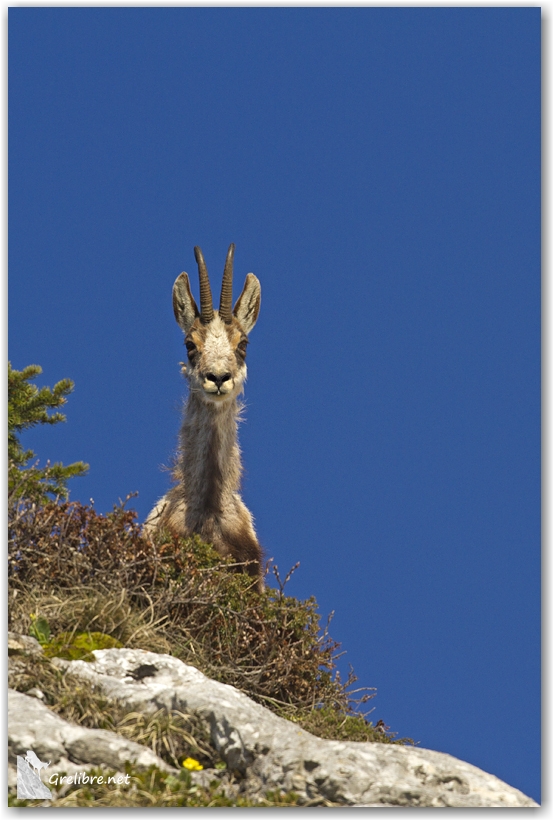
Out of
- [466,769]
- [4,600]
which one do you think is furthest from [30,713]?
[466,769]

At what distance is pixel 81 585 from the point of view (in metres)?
8.56

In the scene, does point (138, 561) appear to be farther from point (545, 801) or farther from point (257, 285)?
point (257, 285)

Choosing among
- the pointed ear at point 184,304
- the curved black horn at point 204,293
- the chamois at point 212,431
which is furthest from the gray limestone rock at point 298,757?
the pointed ear at point 184,304

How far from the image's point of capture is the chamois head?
38.0ft

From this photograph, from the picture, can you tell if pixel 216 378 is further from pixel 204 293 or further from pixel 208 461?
pixel 204 293

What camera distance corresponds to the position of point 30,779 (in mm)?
6449

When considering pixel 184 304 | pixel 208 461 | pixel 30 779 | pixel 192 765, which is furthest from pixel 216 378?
pixel 30 779

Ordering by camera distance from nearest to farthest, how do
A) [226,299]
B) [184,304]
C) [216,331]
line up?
1. [216,331]
2. [226,299]
3. [184,304]

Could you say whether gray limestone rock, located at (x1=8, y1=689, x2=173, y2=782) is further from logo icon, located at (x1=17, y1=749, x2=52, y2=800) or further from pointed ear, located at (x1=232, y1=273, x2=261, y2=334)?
pointed ear, located at (x1=232, y1=273, x2=261, y2=334)

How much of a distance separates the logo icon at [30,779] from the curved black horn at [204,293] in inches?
257

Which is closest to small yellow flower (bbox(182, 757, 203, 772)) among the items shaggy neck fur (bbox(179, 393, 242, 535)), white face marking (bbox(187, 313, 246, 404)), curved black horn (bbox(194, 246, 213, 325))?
shaggy neck fur (bbox(179, 393, 242, 535))

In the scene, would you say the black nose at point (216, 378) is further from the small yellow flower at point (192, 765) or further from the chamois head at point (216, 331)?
the small yellow flower at point (192, 765)

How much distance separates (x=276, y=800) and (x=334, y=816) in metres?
0.42

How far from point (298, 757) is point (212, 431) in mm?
5580
